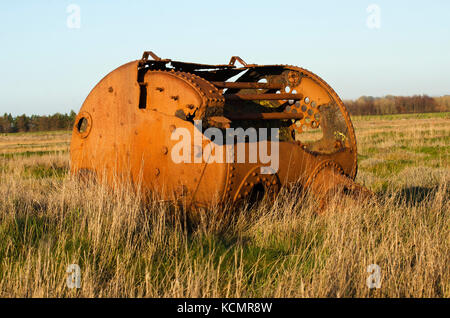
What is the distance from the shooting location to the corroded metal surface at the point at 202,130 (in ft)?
15.8

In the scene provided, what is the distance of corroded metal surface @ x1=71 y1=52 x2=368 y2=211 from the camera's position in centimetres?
482

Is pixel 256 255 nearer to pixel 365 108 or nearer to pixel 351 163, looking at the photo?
pixel 351 163

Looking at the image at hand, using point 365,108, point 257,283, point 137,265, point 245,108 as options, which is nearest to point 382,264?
point 257,283

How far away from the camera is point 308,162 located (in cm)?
546

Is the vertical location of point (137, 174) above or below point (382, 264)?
above

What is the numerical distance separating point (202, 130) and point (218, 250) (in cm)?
129

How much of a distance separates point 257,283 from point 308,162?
223 cm

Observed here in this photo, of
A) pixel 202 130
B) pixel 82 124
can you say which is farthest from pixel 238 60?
pixel 82 124

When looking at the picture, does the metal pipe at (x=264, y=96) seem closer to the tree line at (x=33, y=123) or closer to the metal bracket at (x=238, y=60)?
the metal bracket at (x=238, y=60)

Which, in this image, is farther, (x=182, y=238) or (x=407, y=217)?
(x=407, y=217)

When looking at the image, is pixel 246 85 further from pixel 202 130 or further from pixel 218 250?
pixel 218 250

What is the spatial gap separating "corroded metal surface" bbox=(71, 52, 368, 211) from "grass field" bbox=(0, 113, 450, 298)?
0.96ft

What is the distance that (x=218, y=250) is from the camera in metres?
4.28

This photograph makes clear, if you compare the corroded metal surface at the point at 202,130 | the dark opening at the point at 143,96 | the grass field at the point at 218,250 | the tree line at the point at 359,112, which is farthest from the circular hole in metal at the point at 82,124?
the tree line at the point at 359,112
